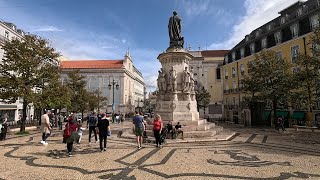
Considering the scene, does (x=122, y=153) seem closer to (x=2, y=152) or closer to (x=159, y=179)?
(x=159, y=179)

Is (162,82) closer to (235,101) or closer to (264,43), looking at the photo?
(264,43)

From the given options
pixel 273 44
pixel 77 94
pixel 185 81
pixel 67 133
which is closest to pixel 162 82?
pixel 185 81

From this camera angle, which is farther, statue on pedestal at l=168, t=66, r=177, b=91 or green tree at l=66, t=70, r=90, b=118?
green tree at l=66, t=70, r=90, b=118

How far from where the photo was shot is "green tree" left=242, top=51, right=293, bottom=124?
2378 cm

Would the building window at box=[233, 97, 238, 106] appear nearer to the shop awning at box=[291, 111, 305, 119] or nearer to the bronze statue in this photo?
the shop awning at box=[291, 111, 305, 119]

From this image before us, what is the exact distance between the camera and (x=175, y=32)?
18.3 m

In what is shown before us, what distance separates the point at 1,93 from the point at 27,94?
207 cm

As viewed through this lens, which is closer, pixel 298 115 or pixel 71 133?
pixel 71 133

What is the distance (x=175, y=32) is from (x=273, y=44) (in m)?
23.4

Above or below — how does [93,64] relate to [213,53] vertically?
below

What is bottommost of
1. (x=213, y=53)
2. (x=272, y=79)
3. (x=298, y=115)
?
(x=298, y=115)

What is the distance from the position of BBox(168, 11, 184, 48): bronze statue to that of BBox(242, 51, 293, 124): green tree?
A: 11764 millimetres

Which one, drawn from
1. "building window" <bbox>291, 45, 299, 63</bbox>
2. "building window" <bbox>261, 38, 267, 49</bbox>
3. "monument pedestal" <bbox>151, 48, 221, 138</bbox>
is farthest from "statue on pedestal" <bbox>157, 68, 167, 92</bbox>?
"building window" <bbox>261, 38, 267, 49</bbox>

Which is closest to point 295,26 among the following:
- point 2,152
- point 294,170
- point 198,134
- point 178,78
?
point 178,78
